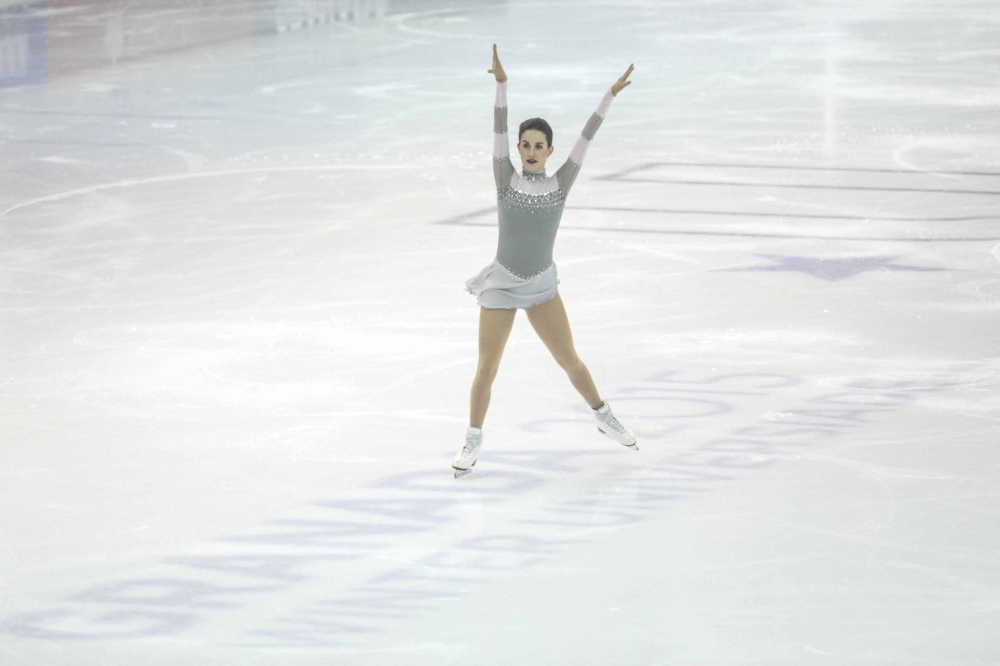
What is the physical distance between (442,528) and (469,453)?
2.04 feet

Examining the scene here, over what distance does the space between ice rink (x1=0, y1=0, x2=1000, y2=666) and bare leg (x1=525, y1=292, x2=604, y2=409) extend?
1.17ft

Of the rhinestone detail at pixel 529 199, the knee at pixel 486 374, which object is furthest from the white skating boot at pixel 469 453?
the rhinestone detail at pixel 529 199

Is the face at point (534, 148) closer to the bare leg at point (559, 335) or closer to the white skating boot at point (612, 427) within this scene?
the bare leg at point (559, 335)

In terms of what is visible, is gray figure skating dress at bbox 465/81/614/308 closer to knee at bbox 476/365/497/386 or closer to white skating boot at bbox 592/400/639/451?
knee at bbox 476/365/497/386

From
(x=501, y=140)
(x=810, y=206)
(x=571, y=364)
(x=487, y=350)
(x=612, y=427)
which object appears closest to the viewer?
(x=501, y=140)

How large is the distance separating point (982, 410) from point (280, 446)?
3270 millimetres

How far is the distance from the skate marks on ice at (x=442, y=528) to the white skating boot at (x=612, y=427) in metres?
0.09

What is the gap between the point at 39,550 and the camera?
5.61m

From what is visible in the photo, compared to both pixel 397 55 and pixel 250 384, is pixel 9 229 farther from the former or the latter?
pixel 397 55

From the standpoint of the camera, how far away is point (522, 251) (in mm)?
6211

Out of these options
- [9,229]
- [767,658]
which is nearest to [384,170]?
[9,229]

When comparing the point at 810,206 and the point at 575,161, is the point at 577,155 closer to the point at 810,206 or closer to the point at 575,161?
the point at 575,161

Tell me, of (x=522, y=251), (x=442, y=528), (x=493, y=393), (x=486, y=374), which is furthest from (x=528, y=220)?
(x=493, y=393)

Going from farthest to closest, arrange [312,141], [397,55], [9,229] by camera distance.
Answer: [397,55], [312,141], [9,229]
